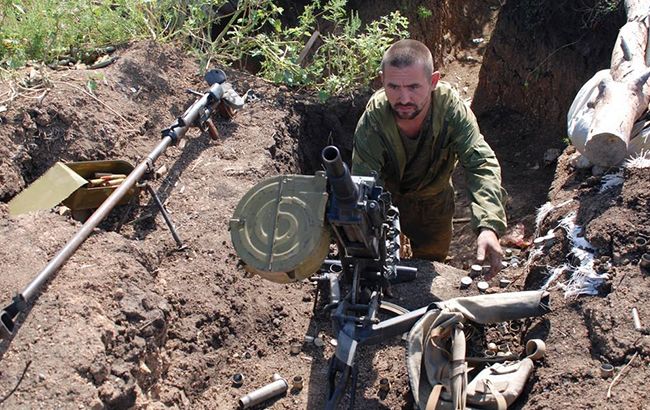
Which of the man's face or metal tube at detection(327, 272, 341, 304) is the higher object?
the man's face

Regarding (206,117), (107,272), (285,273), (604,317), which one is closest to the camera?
(285,273)

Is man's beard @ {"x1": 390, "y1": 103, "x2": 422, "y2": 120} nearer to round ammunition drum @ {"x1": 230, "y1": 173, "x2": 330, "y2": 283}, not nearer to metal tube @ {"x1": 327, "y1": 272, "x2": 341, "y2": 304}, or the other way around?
metal tube @ {"x1": 327, "y1": 272, "x2": 341, "y2": 304}

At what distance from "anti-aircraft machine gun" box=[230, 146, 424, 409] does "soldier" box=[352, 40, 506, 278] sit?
2.27 feet

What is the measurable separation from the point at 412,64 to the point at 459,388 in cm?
192

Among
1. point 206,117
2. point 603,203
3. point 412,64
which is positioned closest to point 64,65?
point 206,117

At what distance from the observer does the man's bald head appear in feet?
15.2

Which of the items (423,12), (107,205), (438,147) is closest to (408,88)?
(438,147)

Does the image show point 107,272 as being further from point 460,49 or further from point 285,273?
point 460,49

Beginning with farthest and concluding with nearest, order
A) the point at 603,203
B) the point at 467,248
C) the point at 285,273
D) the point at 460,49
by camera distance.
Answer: the point at 460,49 < the point at 467,248 < the point at 603,203 < the point at 285,273

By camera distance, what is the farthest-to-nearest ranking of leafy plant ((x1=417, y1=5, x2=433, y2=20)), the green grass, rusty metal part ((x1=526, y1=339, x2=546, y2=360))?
leafy plant ((x1=417, y1=5, x2=433, y2=20)) < the green grass < rusty metal part ((x1=526, y1=339, x2=546, y2=360))

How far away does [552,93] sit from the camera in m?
7.59

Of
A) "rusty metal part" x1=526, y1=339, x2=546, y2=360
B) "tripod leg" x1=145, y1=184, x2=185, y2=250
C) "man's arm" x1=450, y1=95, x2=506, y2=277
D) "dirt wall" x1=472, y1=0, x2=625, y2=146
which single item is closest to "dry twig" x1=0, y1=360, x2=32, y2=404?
"tripod leg" x1=145, y1=184, x2=185, y2=250

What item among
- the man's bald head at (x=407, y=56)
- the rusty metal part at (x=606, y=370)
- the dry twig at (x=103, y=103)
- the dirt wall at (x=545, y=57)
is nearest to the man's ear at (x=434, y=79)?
the man's bald head at (x=407, y=56)

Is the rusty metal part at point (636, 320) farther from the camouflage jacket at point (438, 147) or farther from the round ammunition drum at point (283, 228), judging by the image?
the round ammunition drum at point (283, 228)
